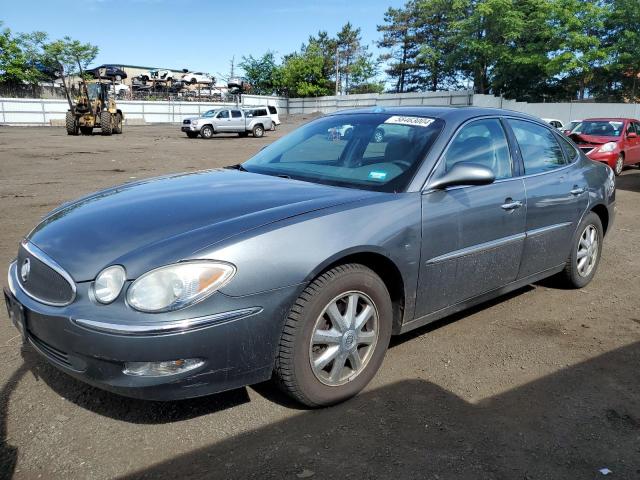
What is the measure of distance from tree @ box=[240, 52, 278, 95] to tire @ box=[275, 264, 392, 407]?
225 feet

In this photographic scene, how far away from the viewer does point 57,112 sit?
140 feet

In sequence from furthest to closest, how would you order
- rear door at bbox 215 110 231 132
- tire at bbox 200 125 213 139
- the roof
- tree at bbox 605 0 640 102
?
tree at bbox 605 0 640 102 < rear door at bbox 215 110 231 132 < tire at bbox 200 125 213 139 < the roof

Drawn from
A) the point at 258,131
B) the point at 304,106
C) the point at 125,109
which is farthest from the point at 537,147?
the point at 304,106

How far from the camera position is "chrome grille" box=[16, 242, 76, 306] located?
244 centimetres

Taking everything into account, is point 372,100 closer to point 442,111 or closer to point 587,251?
point 587,251

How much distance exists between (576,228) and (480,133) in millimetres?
1416

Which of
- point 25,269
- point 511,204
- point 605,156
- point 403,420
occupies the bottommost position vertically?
point 403,420

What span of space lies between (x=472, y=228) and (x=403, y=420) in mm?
1307

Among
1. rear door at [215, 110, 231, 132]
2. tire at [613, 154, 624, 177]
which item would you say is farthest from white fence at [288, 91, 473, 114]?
tire at [613, 154, 624, 177]

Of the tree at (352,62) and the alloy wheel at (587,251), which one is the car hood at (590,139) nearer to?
the alloy wheel at (587,251)

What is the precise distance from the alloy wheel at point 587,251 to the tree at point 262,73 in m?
66.9

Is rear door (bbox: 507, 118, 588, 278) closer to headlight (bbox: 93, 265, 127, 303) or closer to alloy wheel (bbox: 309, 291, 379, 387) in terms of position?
alloy wheel (bbox: 309, 291, 379, 387)

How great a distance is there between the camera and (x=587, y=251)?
15.8 ft

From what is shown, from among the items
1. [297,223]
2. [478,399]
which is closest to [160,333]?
[297,223]
